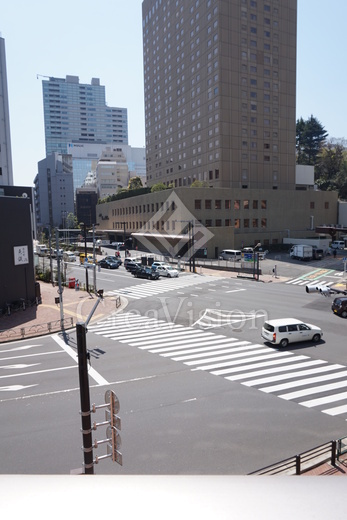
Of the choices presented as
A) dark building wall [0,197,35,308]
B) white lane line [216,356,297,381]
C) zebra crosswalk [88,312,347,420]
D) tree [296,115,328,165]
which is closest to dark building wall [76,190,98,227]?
tree [296,115,328,165]

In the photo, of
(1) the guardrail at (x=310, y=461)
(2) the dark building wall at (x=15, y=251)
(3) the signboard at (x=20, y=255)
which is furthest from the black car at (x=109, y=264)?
(1) the guardrail at (x=310, y=461)

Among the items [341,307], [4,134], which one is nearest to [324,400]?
[341,307]

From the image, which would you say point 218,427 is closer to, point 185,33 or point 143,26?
point 185,33

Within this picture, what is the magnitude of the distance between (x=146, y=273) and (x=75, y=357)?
93.6 feet

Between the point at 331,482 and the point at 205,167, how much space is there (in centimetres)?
8458

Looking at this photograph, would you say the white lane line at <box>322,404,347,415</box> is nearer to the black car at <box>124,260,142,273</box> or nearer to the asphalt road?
the asphalt road

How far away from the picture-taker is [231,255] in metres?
61.6

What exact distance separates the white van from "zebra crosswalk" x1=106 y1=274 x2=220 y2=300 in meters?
12.5

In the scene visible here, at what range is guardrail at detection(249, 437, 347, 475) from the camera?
942 centimetres

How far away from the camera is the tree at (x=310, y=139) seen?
360 ft

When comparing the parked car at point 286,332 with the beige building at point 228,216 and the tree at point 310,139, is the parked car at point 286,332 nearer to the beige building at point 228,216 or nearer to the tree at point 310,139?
the beige building at point 228,216

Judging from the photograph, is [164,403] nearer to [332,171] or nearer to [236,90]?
[236,90]

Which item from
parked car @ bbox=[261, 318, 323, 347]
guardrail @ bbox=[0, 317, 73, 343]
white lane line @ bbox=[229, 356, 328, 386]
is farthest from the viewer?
guardrail @ bbox=[0, 317, 73, 343]

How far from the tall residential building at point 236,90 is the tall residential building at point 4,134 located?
41.2 meters
